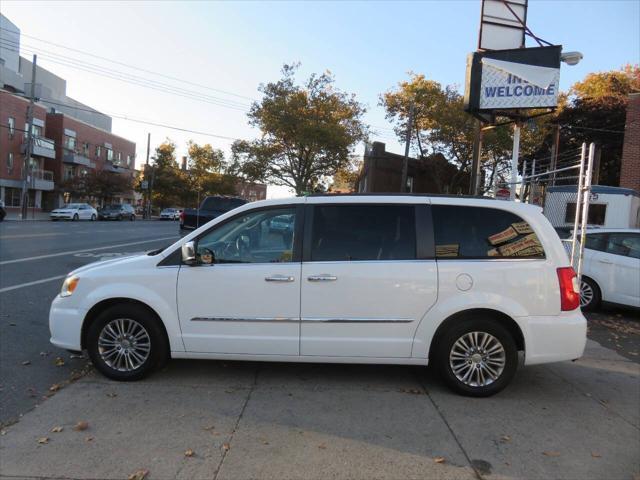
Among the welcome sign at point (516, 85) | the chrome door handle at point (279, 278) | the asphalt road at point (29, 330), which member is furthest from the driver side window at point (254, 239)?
the welcome sign at point (516, 85)

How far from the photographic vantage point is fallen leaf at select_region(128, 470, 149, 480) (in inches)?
126

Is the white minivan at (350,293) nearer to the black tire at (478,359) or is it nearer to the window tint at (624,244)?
the black tire at (478,359)

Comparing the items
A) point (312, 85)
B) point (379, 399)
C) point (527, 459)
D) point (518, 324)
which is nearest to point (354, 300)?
point (379, 399)

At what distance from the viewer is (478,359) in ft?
15.2

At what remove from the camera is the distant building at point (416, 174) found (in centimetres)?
3512

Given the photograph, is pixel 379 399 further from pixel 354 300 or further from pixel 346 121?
pixel 346 121

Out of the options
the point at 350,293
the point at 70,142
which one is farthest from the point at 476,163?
the point at 70,142

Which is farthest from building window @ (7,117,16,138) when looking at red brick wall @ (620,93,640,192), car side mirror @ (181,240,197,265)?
car side mirror @ (181,240,197,265)

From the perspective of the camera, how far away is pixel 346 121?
41.7 meters

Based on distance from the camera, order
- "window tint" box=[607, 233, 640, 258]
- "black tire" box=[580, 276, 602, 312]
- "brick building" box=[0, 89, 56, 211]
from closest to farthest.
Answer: "window tint" box=[607, 233, 640, 258] → "black tire" box=[580, 276, 602, 312] → "brick building" box=[0, 89, 56, 211]

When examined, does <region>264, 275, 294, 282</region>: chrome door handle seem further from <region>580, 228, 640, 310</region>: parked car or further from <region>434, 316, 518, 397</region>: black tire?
<region>580, 228, 640, 310</region>: parked car

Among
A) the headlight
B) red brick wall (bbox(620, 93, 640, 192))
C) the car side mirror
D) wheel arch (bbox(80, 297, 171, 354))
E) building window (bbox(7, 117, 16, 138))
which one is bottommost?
wheel arch (bbox(80, 297, 171, 354))

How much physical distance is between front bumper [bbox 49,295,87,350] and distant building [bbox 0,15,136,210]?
37749mm

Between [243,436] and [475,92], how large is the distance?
526 inches
